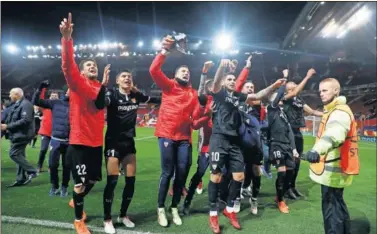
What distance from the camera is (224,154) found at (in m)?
3.97

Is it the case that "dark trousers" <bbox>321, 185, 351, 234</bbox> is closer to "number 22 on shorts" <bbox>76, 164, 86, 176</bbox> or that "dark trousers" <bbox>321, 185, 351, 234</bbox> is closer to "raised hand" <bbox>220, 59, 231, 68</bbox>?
"raised hand" <bbox>220, 59, 231, 68</bbox>

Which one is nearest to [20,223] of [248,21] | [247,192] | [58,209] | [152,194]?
[58,209]

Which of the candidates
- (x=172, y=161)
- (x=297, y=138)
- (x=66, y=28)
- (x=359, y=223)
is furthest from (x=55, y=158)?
(x=359, y=223)

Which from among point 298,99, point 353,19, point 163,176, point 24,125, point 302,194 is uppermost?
point 353,19

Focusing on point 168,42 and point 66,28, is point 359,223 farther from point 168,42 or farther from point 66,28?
point 66,28

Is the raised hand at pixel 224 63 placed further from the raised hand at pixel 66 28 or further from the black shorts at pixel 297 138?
the black shorts at pixel 297 138

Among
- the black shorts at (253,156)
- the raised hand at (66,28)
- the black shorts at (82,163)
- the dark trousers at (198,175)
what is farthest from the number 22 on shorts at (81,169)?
the black shorts at (253,156)

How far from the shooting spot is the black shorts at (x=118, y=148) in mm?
3791

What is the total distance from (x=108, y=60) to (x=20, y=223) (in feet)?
107

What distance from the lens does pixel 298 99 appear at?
596 centimetres

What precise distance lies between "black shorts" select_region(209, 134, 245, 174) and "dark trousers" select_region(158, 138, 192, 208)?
14.5 inches

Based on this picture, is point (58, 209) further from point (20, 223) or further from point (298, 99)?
point (298, 99)

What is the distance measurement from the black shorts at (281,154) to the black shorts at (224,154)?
4.52ft

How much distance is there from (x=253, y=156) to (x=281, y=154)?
2.43ft
